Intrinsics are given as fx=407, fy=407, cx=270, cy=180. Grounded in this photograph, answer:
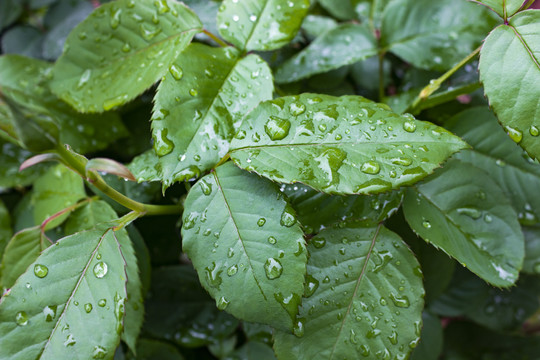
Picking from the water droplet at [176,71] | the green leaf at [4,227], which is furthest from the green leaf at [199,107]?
the green leaf at [4,227]

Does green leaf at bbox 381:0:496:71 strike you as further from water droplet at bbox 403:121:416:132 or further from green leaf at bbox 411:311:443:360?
green leaf at bbox 411:311:443:360

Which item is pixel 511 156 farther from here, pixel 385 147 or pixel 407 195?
pixel 385 147

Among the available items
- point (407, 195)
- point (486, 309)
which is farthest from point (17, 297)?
point (486, 309)

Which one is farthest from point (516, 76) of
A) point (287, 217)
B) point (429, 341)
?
point (429, 341)

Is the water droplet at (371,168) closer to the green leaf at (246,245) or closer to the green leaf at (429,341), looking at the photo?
the green leaf at (246,245)

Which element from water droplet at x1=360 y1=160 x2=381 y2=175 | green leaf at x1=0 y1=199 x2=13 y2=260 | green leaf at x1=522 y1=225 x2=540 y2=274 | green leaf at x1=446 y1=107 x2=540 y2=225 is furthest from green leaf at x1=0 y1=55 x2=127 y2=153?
green leaf at x1=522 y1=225 x2=540 y2=274

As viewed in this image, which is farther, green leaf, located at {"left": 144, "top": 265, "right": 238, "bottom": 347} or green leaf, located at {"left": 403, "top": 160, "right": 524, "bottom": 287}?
green leaf, located at {"left": 144, "top": 265, "right": 238, "bottom": 347}
